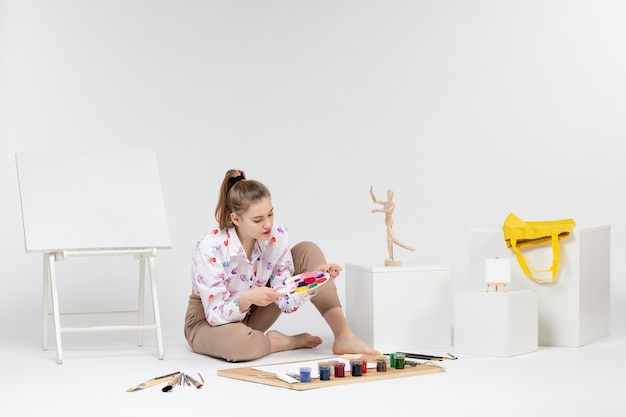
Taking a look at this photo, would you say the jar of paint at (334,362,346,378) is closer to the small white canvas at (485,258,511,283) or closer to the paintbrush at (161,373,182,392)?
the paintbrush at (161,373,182,392)

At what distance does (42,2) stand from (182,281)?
6.18 feet

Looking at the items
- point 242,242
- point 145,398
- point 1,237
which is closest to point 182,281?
point 1,237

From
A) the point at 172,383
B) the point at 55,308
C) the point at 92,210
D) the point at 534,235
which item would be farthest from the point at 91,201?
the point at 534,235

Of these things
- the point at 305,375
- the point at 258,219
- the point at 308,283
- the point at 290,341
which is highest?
the point at 258,219

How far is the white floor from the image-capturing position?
11.0ft

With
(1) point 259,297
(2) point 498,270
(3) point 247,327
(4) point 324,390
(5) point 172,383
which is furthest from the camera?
(2) point 498,270

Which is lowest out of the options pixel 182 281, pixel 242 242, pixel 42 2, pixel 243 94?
pixel 182 281

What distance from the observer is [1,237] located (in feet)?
19.2

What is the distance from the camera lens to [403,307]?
15.1 feet

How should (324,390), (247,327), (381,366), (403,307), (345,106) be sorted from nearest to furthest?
(324,390) < (381,366) < (247,327) < (403,307) < (345,106)

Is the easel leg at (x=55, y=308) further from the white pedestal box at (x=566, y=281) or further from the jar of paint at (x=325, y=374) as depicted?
the white pedestal box at (x=566, y=281)

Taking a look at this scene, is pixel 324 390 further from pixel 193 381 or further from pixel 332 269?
pixel 332 269

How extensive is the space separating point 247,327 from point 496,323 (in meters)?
1.04

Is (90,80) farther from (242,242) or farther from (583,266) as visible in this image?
(583,266)
